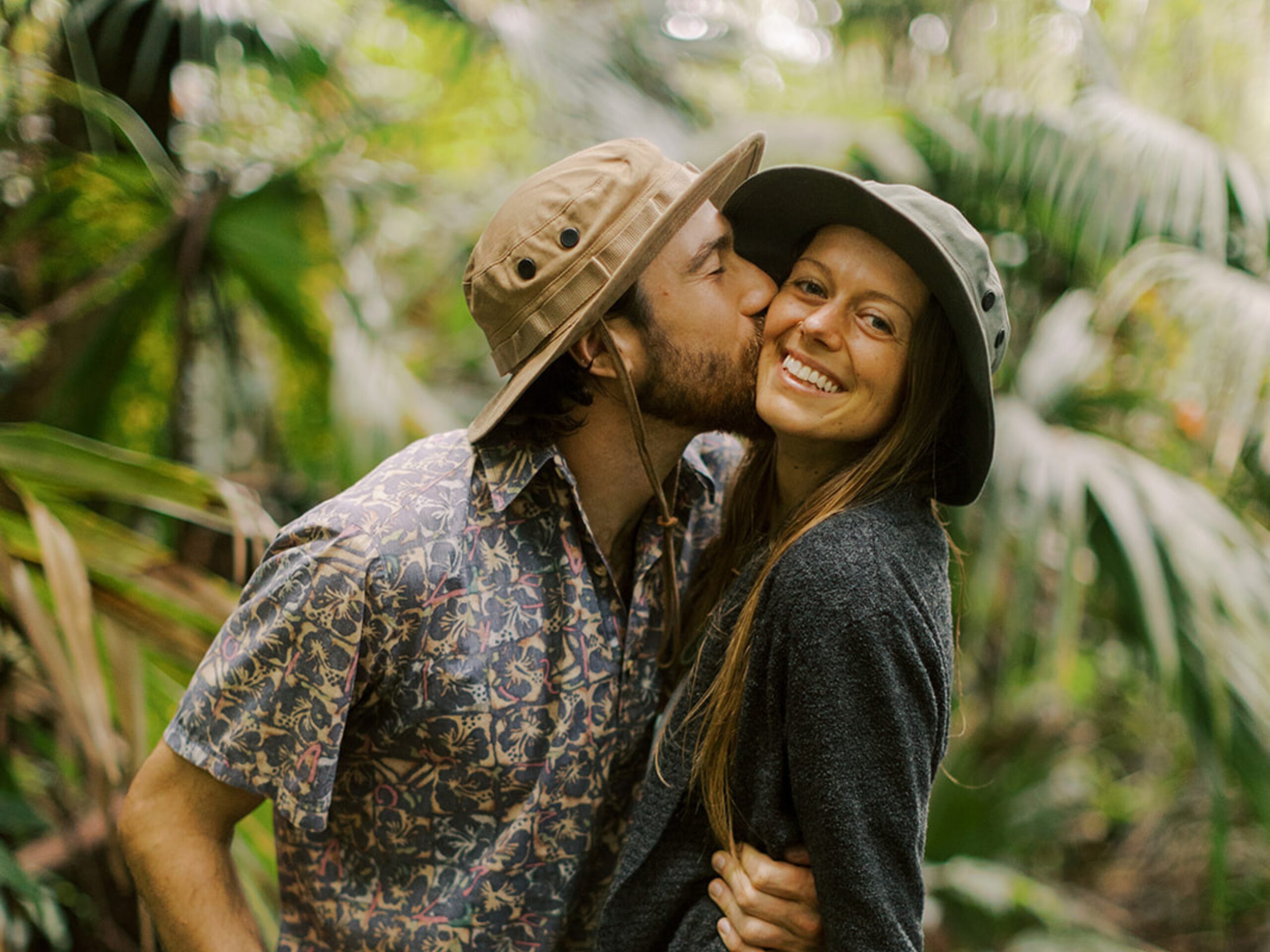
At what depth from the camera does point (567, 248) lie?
1327mm

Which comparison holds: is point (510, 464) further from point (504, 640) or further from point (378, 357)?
point (378, 357)

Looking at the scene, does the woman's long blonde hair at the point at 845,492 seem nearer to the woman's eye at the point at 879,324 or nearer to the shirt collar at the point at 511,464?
the woman's eye at the point at 879,324

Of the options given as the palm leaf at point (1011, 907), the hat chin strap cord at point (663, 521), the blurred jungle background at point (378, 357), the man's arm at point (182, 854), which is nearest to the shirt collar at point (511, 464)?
the hat chin strap cord at point (663, 521)

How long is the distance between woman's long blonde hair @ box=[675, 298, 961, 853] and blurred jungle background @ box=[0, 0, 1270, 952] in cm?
47

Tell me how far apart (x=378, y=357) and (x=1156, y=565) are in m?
1.50

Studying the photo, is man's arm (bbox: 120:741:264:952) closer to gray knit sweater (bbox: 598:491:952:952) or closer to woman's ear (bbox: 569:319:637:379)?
gray knit sweater (bbox: 598:491:952:952)

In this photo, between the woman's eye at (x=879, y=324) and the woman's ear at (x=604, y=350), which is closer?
the woman's eye at (x=879, y=324)

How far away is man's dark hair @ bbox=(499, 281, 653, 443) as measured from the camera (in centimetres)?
140

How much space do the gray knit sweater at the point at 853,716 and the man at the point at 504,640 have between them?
0.11 metres

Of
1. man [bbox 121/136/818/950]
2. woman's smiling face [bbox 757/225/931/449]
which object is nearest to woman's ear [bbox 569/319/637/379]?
man [bbox 121/136/818/950]

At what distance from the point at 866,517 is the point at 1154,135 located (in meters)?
1.51

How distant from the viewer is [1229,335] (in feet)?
6.10

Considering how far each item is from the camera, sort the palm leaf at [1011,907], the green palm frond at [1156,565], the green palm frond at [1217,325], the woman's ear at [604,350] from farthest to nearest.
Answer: the palm leaf at [1011,907] < the green palm frond at [1217,325] < the green palm frond at [1156,565] < the woman's ear at [604,350]

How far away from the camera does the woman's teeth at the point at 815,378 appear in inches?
49.9
